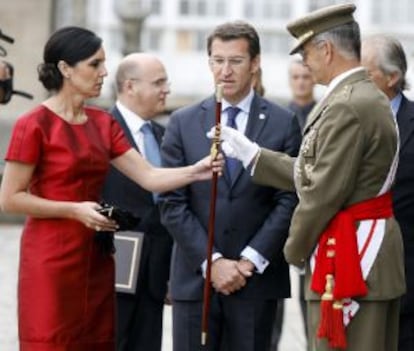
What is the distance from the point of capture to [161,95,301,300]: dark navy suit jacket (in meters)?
7.06

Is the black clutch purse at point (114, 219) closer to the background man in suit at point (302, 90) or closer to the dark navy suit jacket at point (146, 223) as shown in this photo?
the dark navy suit jacket at point (146, 223)

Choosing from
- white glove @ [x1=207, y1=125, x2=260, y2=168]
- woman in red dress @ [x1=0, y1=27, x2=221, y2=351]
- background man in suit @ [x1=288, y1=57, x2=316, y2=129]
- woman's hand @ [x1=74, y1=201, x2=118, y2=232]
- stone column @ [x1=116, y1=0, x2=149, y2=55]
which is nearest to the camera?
woman's hand @ [x1=74, y1=201, x2=118, y2=232]

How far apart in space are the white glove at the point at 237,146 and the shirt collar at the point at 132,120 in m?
1.19

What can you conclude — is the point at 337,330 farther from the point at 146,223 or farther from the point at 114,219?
the point at 146,223

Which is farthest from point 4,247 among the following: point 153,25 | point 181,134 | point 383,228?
point 153,25

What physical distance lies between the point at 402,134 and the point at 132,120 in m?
1.52

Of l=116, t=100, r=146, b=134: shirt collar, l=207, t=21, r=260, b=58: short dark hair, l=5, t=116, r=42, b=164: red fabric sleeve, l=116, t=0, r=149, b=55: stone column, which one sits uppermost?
l=116, t=0, r=149, b=55: stone column

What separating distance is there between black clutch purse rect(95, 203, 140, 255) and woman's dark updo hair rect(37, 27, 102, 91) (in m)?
0.62

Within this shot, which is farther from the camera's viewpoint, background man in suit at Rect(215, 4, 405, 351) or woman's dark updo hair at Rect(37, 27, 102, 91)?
woman's dark updo hair at Rect(37, 27, 102, 91)

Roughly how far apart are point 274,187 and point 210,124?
482 mm

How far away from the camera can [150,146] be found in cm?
803

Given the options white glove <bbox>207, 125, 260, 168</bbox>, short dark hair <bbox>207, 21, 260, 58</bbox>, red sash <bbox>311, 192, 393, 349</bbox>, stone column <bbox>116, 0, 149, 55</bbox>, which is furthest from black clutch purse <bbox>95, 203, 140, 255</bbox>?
stone column <bbox>116, 0, 149, 55</bbox>

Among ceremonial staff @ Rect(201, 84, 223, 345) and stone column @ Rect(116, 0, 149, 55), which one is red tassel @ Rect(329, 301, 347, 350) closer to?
ceremonial staff @ Rect(201, 84, 223, 345)

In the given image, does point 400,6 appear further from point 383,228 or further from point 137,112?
point 383,228
